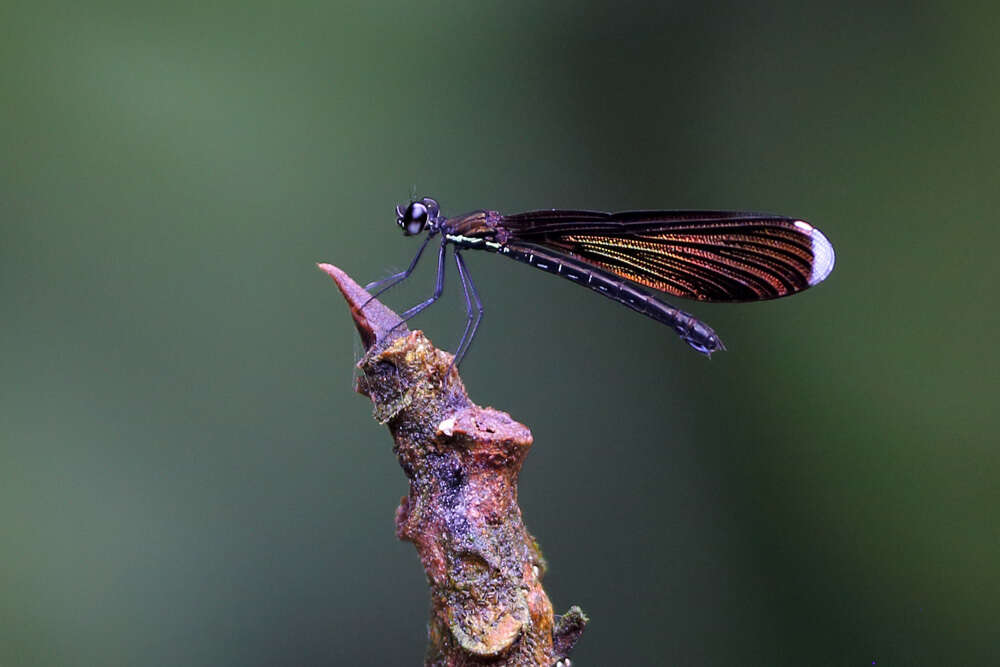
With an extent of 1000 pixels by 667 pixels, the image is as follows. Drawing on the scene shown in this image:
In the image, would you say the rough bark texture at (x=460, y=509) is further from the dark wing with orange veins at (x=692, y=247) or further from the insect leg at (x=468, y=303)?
the dark wing with orange veins at (x=692, y=247)

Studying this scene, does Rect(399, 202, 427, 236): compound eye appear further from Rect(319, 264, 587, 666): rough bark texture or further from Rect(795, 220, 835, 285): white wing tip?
Rect(795, 220, 835, 285): white wing tip

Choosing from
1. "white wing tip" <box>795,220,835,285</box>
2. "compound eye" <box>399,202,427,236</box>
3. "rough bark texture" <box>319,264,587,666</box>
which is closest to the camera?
"rough bark texture" <box>319,264,587,666</box>

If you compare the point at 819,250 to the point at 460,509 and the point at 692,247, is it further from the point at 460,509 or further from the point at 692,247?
the point at 460,509

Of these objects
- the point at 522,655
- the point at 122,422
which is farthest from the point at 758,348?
the point at 122,422

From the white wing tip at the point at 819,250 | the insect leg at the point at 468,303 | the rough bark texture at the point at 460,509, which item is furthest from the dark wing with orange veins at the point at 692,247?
the rough bark texture at the point at 460,509

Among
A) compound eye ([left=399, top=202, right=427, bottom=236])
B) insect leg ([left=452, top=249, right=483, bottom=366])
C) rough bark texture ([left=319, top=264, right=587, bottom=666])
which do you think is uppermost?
compound eye ([left=399, top=202, right=427, bottom=236])

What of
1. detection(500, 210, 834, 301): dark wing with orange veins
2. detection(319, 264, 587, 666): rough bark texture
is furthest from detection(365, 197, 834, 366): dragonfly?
detection(319, 264, 587, 666): rough bark texture

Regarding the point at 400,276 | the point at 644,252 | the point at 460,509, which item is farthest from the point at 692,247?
the point at 460,509

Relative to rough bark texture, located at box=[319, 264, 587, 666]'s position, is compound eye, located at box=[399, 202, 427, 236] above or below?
above

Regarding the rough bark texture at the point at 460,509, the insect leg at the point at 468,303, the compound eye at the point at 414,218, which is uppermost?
the compound eye at the point at 414,218
